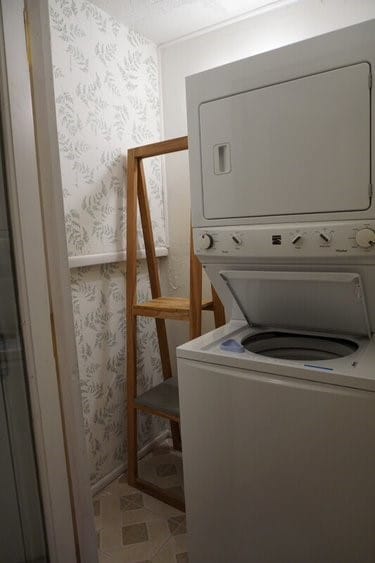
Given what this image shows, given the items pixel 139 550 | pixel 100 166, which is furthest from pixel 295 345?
pixel 100 166

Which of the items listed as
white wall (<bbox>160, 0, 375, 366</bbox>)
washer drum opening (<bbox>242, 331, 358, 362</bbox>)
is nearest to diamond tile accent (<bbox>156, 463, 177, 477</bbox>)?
white wall (<bbox>160, 0, 375, 366</bbox>)

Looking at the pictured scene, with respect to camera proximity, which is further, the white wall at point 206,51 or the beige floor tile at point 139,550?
the white wall at point 206,51

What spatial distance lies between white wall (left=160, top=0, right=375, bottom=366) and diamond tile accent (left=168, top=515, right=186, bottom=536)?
0.99 metres

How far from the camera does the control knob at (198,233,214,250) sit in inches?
55.7

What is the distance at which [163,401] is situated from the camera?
201 cm

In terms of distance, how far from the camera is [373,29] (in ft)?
3.47

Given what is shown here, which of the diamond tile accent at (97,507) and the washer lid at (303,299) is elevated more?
the washer lid at (303,299)

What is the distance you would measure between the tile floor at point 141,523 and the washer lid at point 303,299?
1.11 m

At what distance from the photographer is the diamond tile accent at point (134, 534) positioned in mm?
1764

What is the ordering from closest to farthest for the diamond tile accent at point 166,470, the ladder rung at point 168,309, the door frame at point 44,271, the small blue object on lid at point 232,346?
1. the door frame at point 44,271
2. the small blue object on lid at point 232,346
3. the ladder rung at point 168,309
4. the diamond tile accent at point 166,470

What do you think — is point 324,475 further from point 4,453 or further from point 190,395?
point 4,453

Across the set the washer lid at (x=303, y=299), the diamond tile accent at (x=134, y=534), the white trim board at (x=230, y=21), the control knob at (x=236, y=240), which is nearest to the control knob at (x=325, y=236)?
the washer lid at (x=303, y=299)

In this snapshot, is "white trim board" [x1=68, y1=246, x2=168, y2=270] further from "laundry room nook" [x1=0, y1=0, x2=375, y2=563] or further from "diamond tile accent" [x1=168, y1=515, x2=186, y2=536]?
"diamond tile accent" [x1=168, y1=515, x2=186, y2=536]

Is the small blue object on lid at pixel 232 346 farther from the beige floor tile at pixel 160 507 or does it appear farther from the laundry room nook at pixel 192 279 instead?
the beige floor tile at pixel 160 507
